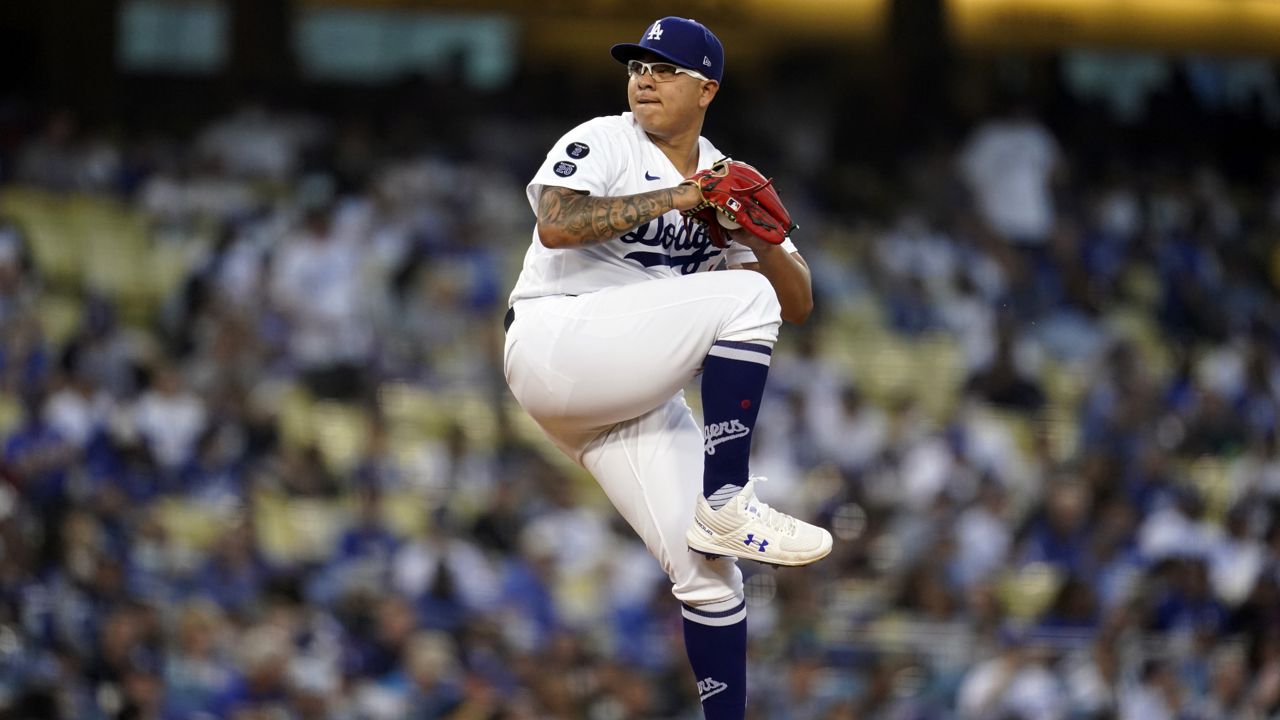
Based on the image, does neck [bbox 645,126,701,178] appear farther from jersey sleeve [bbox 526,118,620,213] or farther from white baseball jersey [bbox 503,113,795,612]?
jersey sleeve [bbox 526,118,620,213]

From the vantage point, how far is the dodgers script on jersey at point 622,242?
4.25 meters

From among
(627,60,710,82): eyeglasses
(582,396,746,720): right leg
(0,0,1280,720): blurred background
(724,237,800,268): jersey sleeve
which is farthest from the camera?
(0,0,1280,720): blurred background

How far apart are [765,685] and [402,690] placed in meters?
1.87

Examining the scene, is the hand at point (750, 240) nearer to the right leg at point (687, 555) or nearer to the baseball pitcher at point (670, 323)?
the baseball pitcher at point (670, 323)

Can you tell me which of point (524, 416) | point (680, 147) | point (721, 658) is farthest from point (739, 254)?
point (524, 416)

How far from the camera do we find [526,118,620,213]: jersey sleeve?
4098 millimetres

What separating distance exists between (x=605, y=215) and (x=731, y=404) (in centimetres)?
55


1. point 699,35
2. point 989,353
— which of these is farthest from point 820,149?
point 699,35

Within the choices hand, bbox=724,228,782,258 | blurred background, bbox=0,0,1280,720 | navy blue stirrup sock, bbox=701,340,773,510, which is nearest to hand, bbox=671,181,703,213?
hand, bbox=724,228,782,258

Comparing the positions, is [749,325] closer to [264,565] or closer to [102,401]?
[264,565]

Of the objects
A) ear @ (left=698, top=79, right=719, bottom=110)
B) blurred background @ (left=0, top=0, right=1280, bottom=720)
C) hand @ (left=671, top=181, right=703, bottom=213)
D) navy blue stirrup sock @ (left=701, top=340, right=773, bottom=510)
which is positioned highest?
ear @ (left=698, top=79, right=719, bottom=110)

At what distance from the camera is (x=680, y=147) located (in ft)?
14.5

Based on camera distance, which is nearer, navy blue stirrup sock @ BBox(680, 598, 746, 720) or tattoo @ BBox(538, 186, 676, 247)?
tattoo @ BBox(538, 186, 676, 247)

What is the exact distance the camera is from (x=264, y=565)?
9117mm
